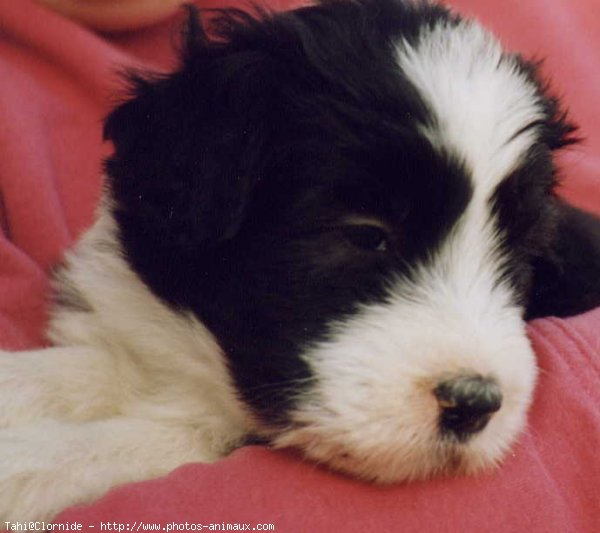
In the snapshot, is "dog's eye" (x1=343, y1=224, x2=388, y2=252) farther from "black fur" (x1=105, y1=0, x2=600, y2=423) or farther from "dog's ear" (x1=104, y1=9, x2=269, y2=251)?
"dog's ear" (x1=104, y1=9, x2=269, y2=251)

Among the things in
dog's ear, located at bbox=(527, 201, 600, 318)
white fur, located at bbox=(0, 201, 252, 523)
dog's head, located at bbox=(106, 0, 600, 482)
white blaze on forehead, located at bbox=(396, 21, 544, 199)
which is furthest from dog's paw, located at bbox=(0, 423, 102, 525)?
dog's ear, located at bbox=(527, 201, 600, 318)

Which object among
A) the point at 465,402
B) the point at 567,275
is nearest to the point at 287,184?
the point at 465,402

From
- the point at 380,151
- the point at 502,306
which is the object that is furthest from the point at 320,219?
the point at 502,306

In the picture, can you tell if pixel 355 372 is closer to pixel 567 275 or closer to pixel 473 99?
pixel 473 99

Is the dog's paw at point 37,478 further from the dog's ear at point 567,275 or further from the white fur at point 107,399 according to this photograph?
the dog's ear at point 567,275

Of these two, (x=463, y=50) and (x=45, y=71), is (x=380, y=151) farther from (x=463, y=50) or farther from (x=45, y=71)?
(x=45, y=71)

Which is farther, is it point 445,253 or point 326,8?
point 326,8
